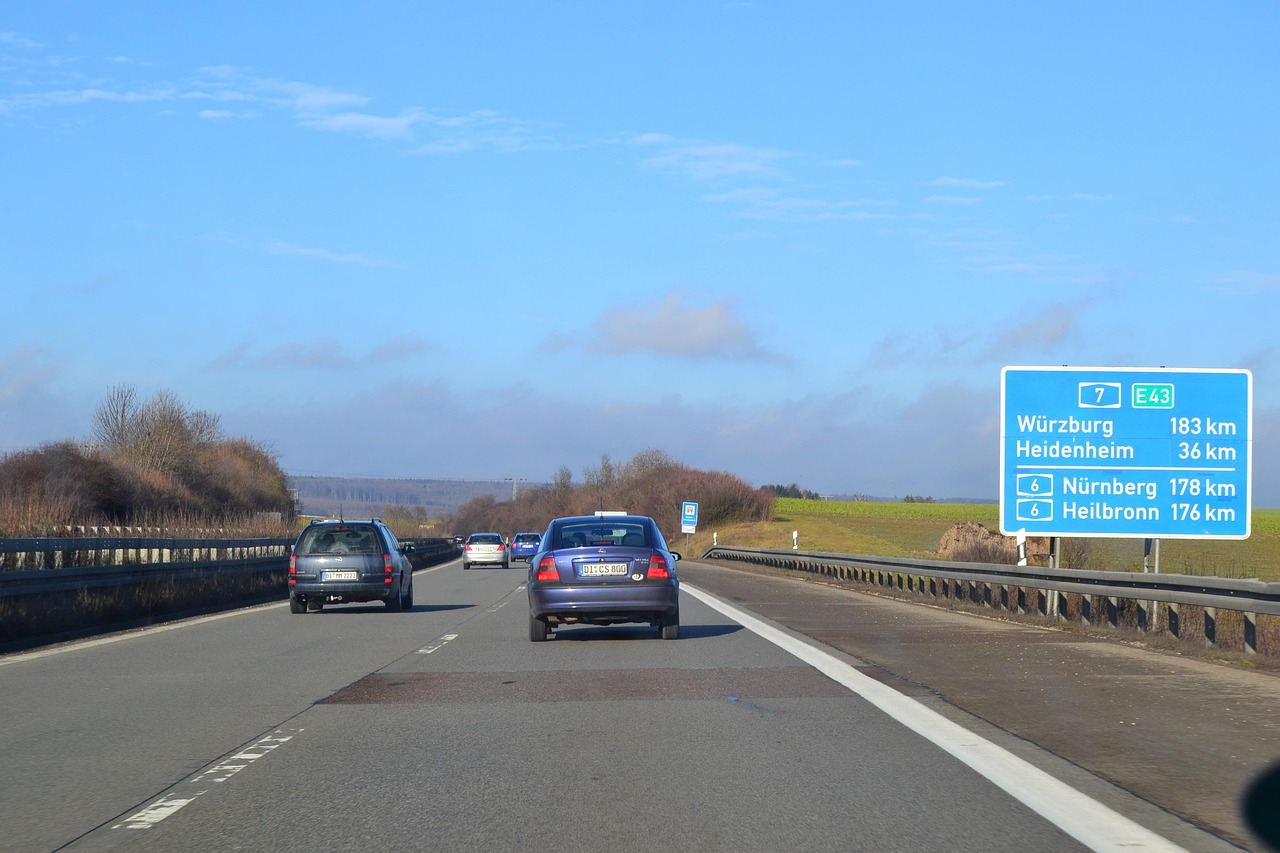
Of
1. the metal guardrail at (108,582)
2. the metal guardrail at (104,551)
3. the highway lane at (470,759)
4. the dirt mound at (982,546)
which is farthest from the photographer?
the dirt mound at (982,546)

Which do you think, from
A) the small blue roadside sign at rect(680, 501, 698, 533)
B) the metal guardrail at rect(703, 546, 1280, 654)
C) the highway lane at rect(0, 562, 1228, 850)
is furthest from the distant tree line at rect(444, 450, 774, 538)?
the highway lane at rect(0, 562, 1228, 850)

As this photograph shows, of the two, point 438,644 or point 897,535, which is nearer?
point 438,644

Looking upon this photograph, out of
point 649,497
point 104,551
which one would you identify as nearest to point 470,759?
point 104,551

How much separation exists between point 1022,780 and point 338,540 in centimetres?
1658

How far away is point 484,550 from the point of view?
177ft

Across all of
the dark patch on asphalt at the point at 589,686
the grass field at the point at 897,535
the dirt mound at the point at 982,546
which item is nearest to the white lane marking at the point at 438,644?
the dark patch on asphalt at the point at 589,686

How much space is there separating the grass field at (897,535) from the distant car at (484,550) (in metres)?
13.8

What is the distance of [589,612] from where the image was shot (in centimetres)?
1609

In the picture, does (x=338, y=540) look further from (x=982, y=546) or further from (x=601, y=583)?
(x=982, y=546)

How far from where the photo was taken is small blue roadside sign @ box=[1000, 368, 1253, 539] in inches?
824

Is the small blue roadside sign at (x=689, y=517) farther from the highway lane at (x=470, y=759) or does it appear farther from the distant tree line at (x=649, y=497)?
the highway lane at (x=470, y=759)

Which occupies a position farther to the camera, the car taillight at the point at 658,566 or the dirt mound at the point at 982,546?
the dirt mound at the point at 982,546

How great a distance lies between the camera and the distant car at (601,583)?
16.1 meters

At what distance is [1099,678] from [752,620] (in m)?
8.61
